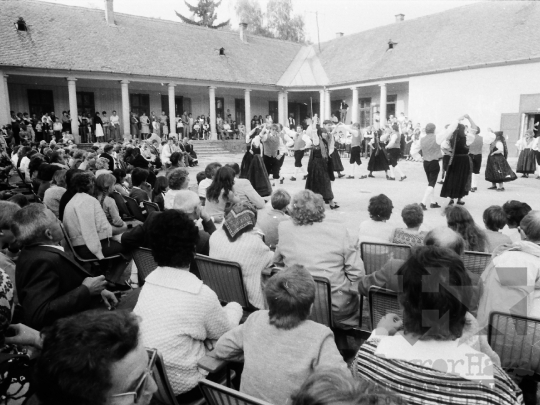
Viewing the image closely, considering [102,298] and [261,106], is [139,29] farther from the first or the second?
[102,298]

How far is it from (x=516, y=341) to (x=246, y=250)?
178 cm

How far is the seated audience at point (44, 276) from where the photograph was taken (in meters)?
2.53

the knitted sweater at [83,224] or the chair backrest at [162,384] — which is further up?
the knitted sweater at [83,224]

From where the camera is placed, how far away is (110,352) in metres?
1.21

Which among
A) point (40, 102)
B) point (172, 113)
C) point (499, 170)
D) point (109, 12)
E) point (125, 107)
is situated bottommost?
point (499, 170)

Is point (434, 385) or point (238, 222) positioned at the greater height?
point (238, 222)

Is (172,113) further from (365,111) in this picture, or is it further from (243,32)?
(365,111)

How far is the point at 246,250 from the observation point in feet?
10.6

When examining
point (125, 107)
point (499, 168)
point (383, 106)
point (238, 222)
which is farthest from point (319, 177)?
point (383, 106)

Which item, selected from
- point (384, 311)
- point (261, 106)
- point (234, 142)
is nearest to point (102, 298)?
point (384, 311)

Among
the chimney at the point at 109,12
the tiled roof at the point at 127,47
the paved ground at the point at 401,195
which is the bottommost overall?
the paved ground at the point at 401,195

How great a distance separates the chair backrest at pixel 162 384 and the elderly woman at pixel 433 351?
78cm

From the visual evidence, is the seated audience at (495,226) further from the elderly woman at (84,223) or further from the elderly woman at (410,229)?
the elderly woman at (84,223)

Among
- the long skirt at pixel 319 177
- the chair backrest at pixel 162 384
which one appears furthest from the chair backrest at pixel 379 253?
the long skirt at pixel 319 177
